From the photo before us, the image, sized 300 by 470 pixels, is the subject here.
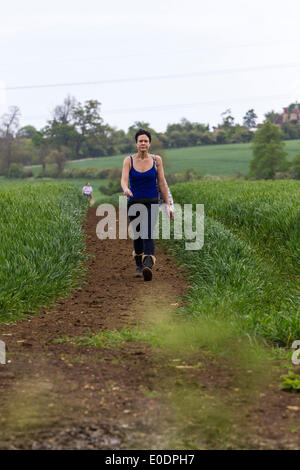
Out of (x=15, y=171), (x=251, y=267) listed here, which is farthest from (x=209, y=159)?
(x=251, y=267)

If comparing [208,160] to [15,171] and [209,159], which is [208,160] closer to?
[209,159]

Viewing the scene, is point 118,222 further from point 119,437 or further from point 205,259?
point 119,437

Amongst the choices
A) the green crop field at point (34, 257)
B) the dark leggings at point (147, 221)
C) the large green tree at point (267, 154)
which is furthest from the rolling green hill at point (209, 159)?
the dark leggings at point (147, 221)

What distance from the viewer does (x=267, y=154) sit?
7200 centimetres

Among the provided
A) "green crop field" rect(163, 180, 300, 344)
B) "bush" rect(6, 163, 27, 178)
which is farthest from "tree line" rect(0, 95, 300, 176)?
"green crop field" rect(163, 180, 300, 344)

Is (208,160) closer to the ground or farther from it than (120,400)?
farther from it

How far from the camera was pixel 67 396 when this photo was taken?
12.2 ft

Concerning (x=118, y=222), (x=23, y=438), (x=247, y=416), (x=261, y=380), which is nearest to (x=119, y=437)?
(x=23, y=438)

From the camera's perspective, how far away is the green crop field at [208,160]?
79.4 meters

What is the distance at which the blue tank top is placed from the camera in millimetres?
7605

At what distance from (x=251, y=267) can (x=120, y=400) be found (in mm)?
4410

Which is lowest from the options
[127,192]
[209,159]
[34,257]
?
[34,257]

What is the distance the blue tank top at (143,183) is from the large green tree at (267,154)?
63.6m

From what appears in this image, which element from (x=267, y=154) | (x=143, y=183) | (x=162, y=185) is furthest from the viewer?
(x=267, y=154)
